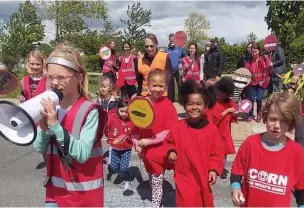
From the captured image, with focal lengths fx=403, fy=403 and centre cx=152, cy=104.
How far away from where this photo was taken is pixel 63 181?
2.40 m

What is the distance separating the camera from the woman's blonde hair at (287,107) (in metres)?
2.62

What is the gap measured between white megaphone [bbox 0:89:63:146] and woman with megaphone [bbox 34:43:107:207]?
218 millimetres

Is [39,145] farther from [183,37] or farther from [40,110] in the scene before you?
[183,37]

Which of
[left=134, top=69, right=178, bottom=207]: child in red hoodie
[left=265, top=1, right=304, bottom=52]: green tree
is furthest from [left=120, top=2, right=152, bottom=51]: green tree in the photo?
[left=134, top=69, right=178, bottom=207]: child in red hoodie

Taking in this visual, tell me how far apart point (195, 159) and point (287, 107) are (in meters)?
0.86

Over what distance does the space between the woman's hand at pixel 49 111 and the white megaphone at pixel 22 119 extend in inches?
0.8

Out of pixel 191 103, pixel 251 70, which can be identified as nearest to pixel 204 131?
pixel 191 103

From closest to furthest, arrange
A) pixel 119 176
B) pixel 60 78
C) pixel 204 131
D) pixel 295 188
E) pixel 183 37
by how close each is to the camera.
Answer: pixel 60 78 → pixel 295 188 → pixel 204 131 → pixel 119 176 → pixel 183 37

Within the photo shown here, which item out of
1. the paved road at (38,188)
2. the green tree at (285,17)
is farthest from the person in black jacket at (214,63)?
the green tree at (285,17)

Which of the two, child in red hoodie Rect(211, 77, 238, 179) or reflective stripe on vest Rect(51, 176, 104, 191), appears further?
child in red hoodie Rect(211, 77, 238, 179)

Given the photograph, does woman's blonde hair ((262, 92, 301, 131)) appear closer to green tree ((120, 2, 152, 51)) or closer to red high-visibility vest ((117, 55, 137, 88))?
red high-visibility vest ((117, 55, 137, 88))

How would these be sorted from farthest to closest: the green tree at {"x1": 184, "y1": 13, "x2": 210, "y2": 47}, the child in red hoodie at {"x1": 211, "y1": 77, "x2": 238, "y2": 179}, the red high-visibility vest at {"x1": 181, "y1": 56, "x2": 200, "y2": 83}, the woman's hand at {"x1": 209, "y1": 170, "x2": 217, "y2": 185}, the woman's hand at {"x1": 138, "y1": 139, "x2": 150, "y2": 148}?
the green tree at {"x1": 184, "y1": 13, "x2": 210, "y2": 47}
the red high-visibility vest at {"x1": 181, "y1": 56, "x2": 200, "y2": 83}
the child in red hoodie at {"x1": 211, "y1": 77, "x2": 238, "y2": 179}
the woman's hand at {"x1": 138, "y1": 139, "x2": 150, "y2": 148}
the woman's hand at {"x1": 209, "y1": 170, "x2": 217, "y2": 185}

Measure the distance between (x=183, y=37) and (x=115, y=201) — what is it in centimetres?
630

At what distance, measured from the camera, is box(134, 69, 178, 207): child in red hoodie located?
3.92m
